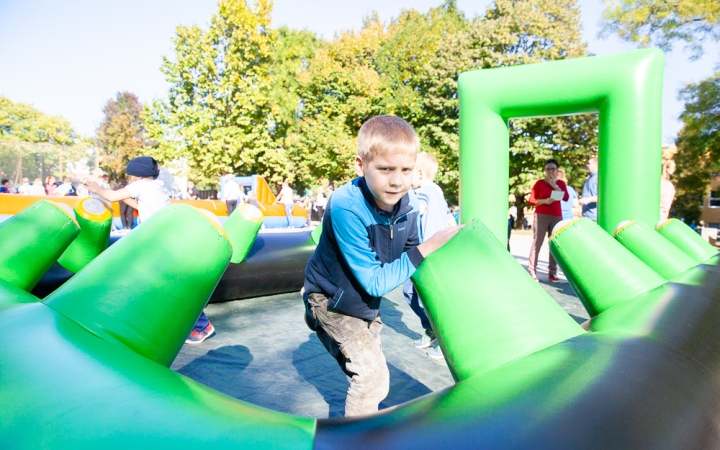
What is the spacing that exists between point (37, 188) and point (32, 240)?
14.7 meters

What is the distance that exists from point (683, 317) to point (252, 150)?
22121 millimetres

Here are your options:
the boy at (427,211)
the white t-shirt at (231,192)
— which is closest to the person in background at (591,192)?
the boy at (427,211)

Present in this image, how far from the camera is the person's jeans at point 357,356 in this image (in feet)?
5.59

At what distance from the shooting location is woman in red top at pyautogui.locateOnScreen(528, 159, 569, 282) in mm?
5699

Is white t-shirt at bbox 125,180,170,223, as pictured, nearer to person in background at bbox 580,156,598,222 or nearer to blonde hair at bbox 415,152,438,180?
blonde hair at bbox 415,152,438,180

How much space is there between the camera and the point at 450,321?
114cm

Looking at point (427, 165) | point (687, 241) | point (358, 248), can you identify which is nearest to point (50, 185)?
point (427, 165)

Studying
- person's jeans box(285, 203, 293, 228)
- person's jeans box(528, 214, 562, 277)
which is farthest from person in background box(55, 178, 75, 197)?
person's jeans box(528, 214, 562, 277)

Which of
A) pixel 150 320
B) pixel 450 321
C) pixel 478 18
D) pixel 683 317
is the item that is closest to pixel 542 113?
pixel 683 317

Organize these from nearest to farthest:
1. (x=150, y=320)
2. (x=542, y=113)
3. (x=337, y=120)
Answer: (x=150, y=320) → (x=542, y=113) → (x=337, y=120)

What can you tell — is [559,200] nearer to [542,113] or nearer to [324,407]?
[542,113]

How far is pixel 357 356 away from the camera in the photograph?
5.66 feet

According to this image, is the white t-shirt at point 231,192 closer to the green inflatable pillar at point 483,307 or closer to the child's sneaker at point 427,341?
the child's sneaker at point 427,341

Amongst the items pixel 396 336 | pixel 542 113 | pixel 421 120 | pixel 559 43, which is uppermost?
pixel 559 43
